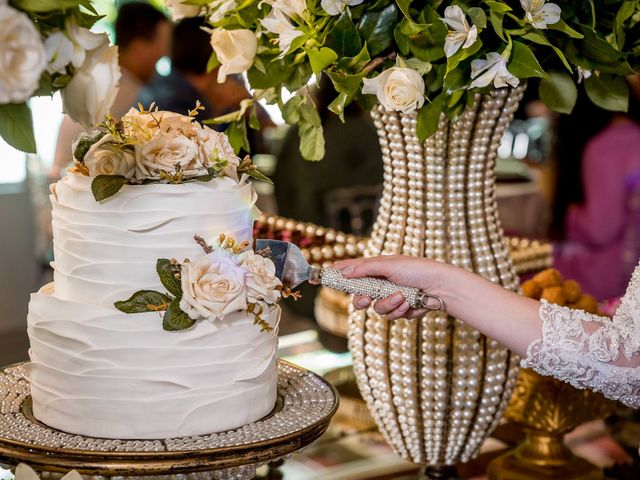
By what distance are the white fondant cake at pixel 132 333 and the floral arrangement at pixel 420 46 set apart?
340 millimetres

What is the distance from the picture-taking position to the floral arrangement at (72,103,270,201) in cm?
118

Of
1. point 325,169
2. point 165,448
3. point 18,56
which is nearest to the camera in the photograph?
point 18,56

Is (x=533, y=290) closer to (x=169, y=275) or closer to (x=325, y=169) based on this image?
(x=169, y=275)

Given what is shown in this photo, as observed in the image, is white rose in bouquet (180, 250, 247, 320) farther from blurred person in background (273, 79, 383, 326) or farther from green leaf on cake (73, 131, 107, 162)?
blurred person in background (273, 79, 383, 326)

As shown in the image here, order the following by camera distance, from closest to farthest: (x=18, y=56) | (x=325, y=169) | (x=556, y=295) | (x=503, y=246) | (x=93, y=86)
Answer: (x=18, y=56)
(x=93, y=86)
(x=503, y=246)
(x=556, y=295)
(x=325, y=169)

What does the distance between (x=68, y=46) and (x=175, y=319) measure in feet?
1.27

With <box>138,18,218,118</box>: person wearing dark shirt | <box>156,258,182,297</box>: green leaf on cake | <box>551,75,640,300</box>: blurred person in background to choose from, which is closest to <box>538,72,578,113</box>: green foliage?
<box>156,258,182,297</box>: green leaf on cake

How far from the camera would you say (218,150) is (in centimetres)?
125

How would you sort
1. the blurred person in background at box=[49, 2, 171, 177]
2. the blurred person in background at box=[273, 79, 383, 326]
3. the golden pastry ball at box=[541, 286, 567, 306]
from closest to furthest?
the golden pastry ball at box=[541, 286, 567, 306] → the blurred person in background at box=[273, 79, 383, 326] → the blurred person in background at box=[49, 2, 171, 177]

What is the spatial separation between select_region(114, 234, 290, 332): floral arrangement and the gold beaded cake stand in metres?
0.16

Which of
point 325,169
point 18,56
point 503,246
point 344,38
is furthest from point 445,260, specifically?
point 325,169

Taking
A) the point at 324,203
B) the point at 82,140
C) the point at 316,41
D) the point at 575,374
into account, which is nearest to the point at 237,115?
the point at 316,41

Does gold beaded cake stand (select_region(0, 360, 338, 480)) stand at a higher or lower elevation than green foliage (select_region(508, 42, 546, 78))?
lower

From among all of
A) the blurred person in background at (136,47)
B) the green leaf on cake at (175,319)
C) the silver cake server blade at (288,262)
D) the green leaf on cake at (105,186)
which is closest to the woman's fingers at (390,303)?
the silver cake server blade at (288,262)
